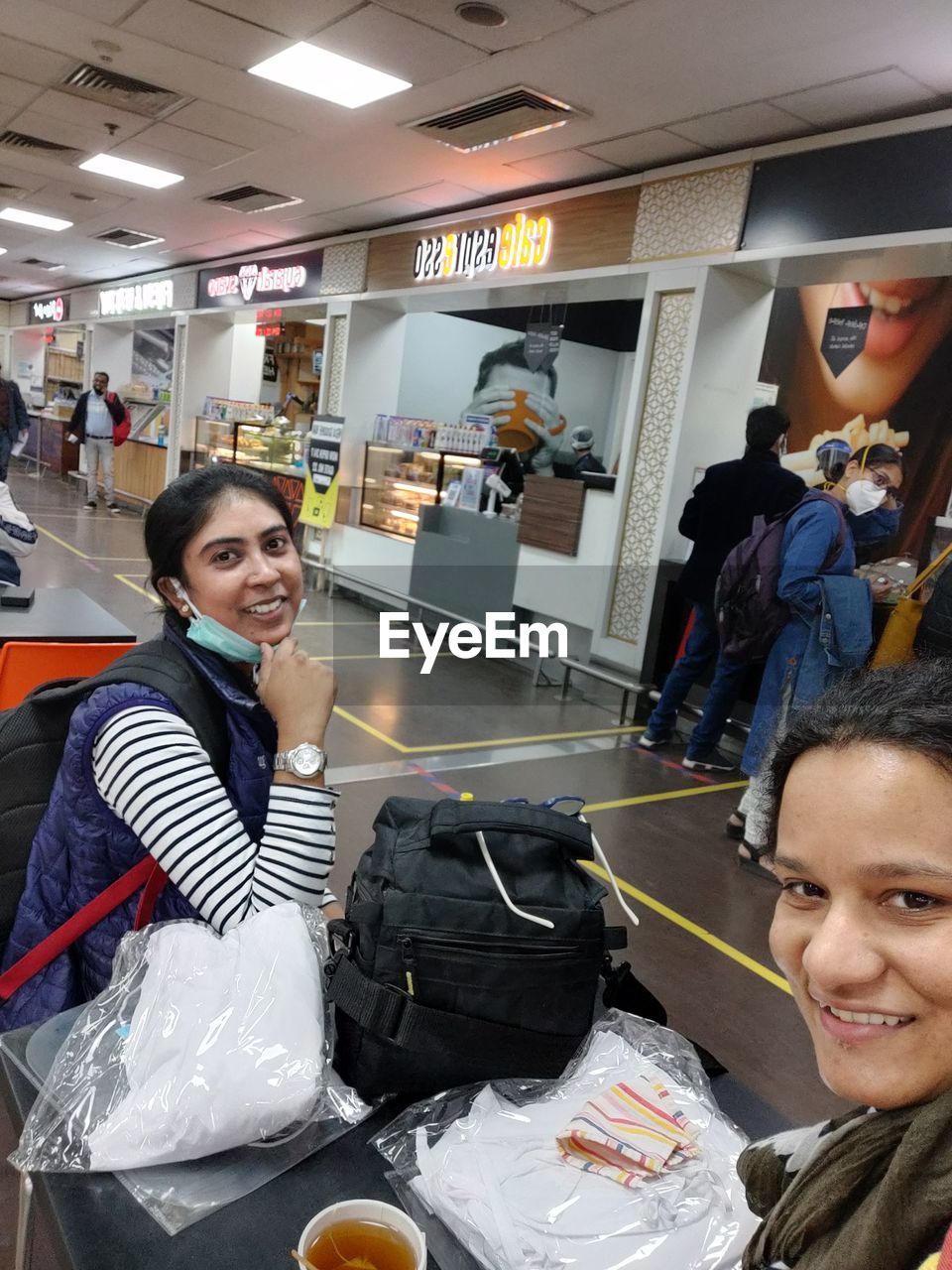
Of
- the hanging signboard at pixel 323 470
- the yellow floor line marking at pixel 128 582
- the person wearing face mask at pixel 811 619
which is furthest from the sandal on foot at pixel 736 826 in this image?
the hanging signboard at pixel 323 470

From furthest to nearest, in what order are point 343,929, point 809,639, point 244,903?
point 809,639 < point 244,903 < point 343,929

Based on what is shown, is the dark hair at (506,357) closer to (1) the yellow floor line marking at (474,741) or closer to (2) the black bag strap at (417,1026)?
(1) the yellow floor line marking at (474,741)

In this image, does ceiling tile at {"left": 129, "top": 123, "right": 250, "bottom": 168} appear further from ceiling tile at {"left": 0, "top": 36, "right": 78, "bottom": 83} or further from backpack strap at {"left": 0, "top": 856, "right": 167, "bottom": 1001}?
backpack strap at {"left": 0, "top": 856, "right": 167, "bottom": 1001}

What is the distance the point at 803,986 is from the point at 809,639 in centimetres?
309

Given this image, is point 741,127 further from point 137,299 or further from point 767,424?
point 137,299

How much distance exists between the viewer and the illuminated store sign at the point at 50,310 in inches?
677

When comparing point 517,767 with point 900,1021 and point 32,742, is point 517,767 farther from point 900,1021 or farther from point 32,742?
point 900,1021

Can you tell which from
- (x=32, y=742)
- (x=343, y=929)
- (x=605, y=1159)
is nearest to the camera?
(x=605, y=1159)

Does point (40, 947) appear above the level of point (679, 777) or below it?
above

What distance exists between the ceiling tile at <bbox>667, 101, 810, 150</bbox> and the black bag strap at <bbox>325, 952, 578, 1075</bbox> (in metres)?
4.87

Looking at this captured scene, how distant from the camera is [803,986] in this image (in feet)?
2.25

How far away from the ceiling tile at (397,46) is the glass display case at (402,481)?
3.20 metres

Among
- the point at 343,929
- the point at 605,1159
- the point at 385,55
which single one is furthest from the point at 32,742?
the point at 385,55

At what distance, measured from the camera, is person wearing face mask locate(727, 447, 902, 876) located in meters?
3.41
